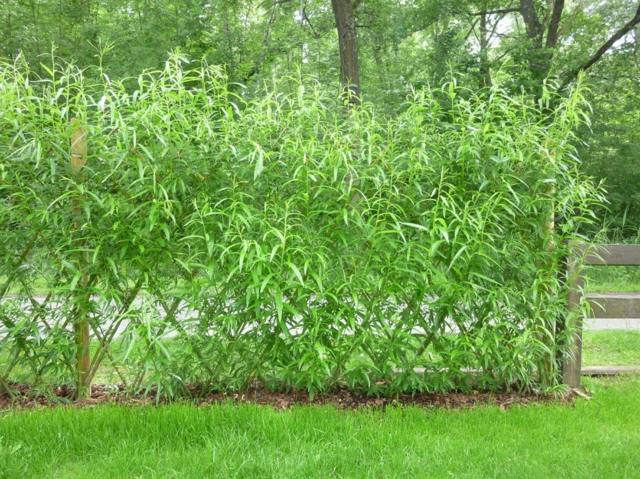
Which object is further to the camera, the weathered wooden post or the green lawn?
the green lawn

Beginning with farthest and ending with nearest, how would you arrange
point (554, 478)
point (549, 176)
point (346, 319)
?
point (549, 176) < point (346, 319) < point (554, 478)

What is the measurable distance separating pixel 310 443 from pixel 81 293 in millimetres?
1677

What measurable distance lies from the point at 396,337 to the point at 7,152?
2621 mm

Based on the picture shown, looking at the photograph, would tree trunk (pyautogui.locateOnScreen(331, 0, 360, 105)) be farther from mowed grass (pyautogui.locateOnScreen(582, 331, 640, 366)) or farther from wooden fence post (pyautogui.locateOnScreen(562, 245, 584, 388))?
wooden fence post (pyautogui.locateOnScreen(562, 245, 584, 388))

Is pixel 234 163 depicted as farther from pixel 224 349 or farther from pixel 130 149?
pixel 224 349

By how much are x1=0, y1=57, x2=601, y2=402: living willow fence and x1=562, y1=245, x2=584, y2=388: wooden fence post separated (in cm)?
12

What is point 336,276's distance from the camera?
3.28 metres

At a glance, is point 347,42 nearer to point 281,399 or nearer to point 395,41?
point 395,41

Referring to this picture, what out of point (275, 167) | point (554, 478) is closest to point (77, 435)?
point (275, 167)

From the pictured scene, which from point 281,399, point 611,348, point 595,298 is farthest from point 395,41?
point 281,399

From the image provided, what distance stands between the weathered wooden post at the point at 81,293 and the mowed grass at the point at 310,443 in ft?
1.22

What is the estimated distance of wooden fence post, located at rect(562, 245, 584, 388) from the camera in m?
3.63

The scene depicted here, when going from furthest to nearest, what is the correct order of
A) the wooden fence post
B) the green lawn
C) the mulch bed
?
the green lawn < the wooden fence post < the mulch bed

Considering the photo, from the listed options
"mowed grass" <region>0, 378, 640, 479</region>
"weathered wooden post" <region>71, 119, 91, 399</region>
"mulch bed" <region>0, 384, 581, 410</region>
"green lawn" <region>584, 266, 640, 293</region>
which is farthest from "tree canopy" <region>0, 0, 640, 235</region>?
"mowed grass" <region>0, 378, 640, 479</region>
